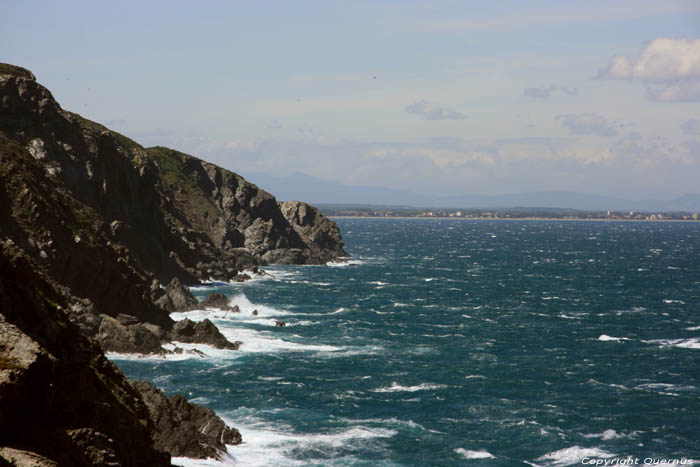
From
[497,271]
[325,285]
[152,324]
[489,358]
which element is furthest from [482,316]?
[497,271]

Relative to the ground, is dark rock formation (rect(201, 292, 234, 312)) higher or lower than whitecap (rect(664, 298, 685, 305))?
higher

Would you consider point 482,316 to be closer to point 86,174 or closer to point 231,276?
point 231,276

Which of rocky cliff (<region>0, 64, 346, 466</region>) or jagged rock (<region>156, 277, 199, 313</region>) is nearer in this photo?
rocky cliff (<region>0, 64, 346, 466</region>)

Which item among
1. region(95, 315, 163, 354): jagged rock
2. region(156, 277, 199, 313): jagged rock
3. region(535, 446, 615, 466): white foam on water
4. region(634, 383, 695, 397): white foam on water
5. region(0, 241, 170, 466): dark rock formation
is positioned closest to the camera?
region(0, 241, 170, 466): dark rock formation

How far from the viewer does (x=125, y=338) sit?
72250mm

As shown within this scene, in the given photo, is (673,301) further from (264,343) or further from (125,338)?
(125,338)

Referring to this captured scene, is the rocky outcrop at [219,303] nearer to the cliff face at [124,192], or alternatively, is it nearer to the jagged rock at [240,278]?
the cliff face at [124,192]

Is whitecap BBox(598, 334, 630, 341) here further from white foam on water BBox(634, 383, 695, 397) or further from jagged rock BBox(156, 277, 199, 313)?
jagged rock BBox(156, 277, 199, 313)

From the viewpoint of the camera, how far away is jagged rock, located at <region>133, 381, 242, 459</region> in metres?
43.9

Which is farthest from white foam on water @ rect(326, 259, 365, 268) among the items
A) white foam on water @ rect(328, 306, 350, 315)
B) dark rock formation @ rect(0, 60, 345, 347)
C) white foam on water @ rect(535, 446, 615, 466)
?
white foam on water @ rect(535, 446, 615, 466)

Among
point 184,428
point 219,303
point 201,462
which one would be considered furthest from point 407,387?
point 219,303

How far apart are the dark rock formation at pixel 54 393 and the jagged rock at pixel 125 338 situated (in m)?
35.9

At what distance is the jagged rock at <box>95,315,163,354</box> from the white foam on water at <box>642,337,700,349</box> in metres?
60.6

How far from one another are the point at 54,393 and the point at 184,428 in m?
19.9
